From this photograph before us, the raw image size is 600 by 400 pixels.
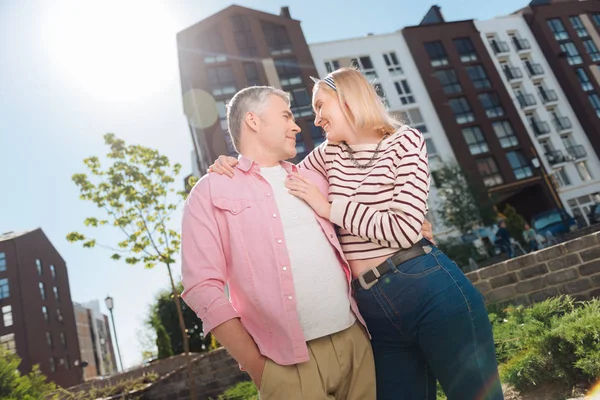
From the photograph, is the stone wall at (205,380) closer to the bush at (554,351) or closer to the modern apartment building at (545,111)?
the bush at (554,351)

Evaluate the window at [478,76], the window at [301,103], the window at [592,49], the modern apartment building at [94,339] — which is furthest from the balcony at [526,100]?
the modern apartment building at [94,339]

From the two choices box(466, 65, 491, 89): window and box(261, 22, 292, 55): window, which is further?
box(466, 65, 491, 89): window

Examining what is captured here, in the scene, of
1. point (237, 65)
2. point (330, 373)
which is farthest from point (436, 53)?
point (330, 373)

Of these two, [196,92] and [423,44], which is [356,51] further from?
[196,92]

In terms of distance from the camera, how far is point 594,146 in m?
41.1

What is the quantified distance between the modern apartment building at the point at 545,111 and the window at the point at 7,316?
167ft

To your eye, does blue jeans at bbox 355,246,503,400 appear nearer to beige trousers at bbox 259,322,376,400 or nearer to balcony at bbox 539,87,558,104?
beige trousers at bbox 259,322,376,400

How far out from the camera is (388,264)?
192 centimetres

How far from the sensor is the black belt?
1914 millimetres

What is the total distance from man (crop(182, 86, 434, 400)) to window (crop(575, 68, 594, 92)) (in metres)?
51.3

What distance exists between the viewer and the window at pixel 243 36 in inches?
1468

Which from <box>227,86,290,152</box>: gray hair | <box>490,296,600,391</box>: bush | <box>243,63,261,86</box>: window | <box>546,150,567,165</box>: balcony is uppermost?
<box>243,63,261,86</box>: window

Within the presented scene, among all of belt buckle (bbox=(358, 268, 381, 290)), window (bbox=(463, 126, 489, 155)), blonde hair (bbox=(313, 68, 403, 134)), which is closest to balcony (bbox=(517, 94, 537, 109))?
window (bbox=(463, 126, 489, 155))

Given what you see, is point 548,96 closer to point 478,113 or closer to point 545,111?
point 545,111
